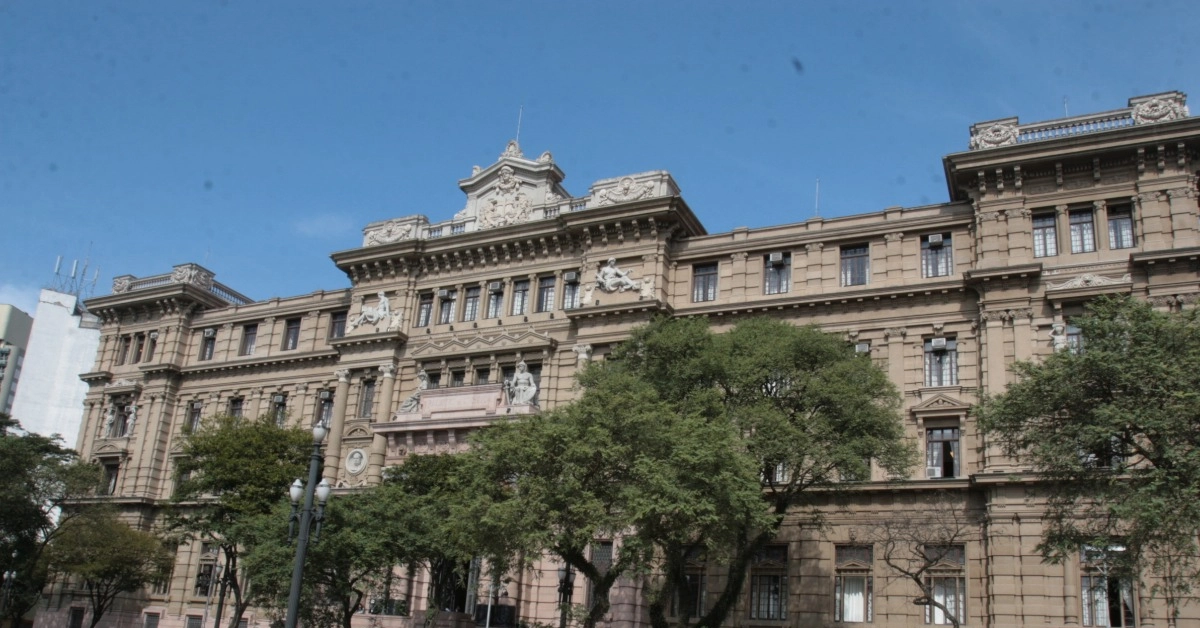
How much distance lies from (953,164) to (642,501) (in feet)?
63.0

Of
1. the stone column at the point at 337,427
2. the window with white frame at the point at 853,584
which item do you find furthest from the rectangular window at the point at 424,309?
the window with white frame at the point at 853,584

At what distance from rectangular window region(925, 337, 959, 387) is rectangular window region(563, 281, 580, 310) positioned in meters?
14.8

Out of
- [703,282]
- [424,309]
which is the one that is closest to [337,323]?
[424,309]

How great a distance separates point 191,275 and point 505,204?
2162cm

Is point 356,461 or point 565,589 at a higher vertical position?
point 356,461

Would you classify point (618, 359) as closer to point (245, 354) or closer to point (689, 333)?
point (689, 333)

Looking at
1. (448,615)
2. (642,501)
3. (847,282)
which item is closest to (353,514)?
(448,615)

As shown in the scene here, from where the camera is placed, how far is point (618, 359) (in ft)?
118

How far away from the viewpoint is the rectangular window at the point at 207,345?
192 feet

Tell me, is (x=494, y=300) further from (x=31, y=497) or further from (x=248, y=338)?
(x=31, y=497)

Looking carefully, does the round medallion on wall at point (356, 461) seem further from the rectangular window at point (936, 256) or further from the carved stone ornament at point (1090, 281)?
the carved stone ornament at point (1090, 281)

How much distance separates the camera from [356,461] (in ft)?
156

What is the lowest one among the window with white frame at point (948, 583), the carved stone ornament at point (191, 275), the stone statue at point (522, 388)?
the window with white frame at point (948, 583)

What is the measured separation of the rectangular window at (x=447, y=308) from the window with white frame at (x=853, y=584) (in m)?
20.7
